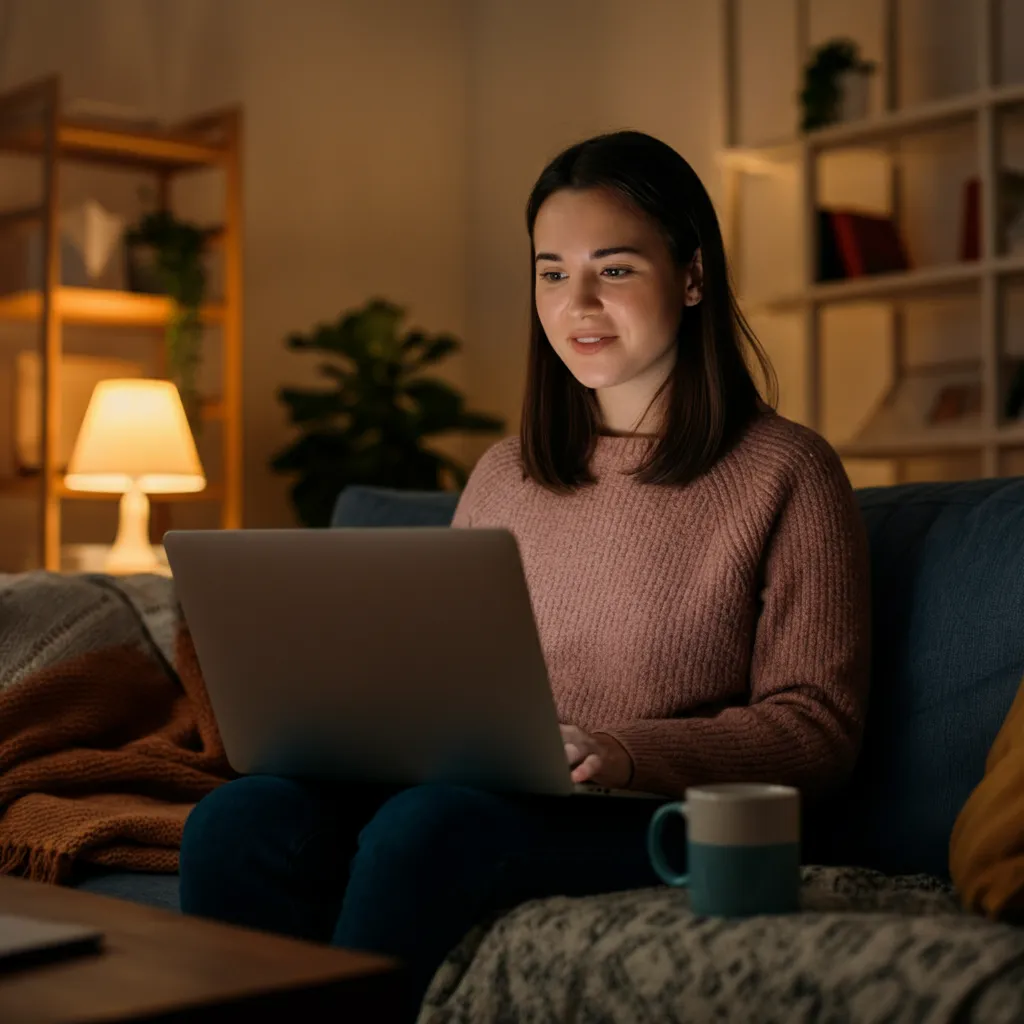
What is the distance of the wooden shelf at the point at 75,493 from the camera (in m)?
3.70

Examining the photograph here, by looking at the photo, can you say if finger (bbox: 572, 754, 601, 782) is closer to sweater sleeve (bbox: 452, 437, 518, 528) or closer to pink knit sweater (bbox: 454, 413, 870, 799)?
pink knit sweater (bbox: 454, 413, 870, 799)

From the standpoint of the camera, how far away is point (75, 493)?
373cm

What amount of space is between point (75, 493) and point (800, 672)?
2.61 meters

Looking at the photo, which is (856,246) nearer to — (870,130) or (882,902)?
(870,130)

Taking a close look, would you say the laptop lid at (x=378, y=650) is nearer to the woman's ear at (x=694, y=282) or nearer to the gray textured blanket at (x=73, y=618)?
the woman's ear at (x=694, y=282)

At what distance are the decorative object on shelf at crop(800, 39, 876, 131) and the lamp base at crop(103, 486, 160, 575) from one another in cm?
170

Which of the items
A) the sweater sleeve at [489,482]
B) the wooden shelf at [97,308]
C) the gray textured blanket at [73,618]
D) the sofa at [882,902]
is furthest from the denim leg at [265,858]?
the wooden shelf at [97,308]

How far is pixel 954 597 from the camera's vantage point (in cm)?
156

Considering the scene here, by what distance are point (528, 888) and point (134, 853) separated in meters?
0.59

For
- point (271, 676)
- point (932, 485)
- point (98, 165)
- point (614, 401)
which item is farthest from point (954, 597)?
point (98, 165)

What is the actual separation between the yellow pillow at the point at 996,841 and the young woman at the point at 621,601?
173 millimetres

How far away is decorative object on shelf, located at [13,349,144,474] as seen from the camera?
372 centimetres

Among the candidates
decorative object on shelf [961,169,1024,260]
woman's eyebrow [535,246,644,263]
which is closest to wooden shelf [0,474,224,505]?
decorative object on shelf [961,169,1024,260]

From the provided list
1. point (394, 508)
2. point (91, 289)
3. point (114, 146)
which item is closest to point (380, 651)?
point (394, 508)
